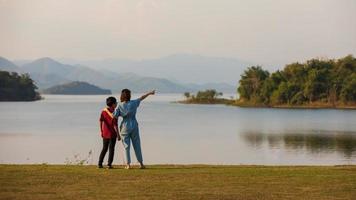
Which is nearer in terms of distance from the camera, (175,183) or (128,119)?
(175,183)

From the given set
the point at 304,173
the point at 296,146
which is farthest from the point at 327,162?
the point at 304,173

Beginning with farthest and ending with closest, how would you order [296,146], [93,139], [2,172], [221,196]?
1. [93,139]
2. [296,146]
3. [2,172]
4. [221,196]

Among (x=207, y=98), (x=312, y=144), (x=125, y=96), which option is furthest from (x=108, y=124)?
(x=207, y=98)

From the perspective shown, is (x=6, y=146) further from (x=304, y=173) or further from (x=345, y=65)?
(x=345, y=65)

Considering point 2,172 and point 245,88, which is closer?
point 2,172

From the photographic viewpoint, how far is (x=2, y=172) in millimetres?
14570

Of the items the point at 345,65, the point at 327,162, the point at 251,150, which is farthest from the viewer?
the point at 345,65

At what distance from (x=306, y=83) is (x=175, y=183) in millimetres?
122291

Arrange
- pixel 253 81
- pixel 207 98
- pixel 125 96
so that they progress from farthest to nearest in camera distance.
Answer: pixel 207 98
pixel 253 81
pixel 125 96

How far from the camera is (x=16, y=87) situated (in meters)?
173

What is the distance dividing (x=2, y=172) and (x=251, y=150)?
1033 inches

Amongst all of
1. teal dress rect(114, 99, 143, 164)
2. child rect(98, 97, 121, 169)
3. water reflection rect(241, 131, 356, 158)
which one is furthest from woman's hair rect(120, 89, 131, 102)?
water reflection rect(241, 131, 356, 158)

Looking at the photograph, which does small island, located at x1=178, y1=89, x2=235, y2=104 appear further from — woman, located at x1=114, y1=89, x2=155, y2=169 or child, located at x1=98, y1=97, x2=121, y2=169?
woman, located at x1=114, y1=89, x2=155, y2=169

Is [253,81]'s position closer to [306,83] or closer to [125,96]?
[306,83]
